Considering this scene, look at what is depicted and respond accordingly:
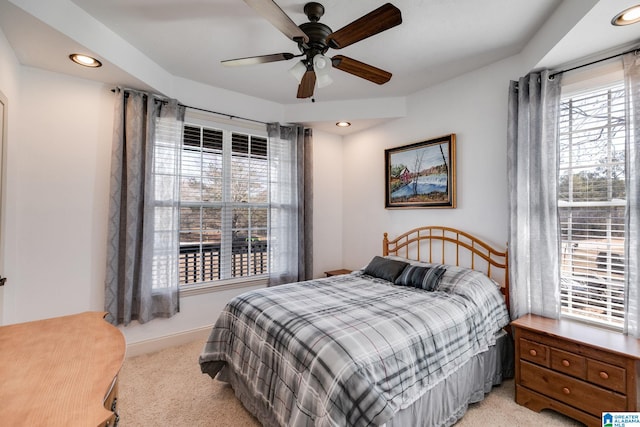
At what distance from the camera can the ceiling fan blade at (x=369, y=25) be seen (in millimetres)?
1473

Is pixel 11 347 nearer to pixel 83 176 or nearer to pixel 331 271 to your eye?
pixel 83 176

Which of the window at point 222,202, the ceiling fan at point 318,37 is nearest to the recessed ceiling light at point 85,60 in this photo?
the window at point 222,202

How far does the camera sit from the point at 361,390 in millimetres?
1322

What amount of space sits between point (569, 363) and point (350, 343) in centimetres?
157

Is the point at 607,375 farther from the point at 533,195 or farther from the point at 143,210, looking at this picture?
the point at 143,210

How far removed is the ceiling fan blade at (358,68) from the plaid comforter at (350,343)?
1735mm

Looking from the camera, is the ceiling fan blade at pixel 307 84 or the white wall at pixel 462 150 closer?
the ceiling fan blade at pixel 307 84

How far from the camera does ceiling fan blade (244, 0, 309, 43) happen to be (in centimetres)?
137

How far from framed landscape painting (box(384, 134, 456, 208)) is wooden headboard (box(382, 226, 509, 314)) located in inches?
12.9

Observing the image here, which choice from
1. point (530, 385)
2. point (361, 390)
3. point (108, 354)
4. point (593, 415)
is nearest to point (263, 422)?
point (361, 390)

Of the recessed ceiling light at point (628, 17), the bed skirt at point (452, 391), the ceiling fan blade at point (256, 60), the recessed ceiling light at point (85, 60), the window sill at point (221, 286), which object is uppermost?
the recessed ceiling light at point (85, 60)

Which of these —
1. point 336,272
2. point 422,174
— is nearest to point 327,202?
point 336,272

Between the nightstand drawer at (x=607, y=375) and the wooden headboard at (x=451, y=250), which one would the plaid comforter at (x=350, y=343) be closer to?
the wooden headboard at (x=451, y=250)

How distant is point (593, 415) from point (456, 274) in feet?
3.78
